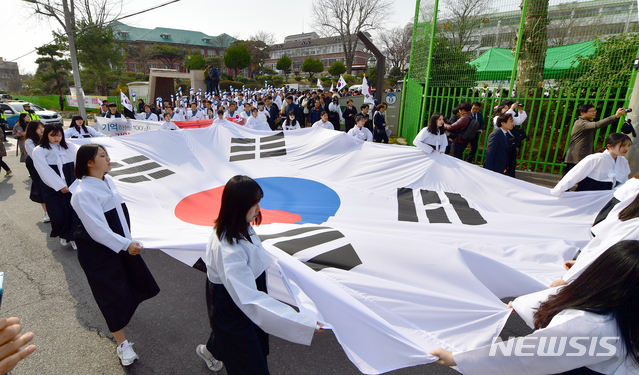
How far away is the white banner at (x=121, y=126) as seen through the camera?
10427 mm

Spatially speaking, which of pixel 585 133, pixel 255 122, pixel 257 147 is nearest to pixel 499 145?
pixel 585 133

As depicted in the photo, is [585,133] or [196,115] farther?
[196,115]

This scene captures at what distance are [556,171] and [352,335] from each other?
823 centimetres

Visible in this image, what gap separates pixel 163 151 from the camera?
5855mm

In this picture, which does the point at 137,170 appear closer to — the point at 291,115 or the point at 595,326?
the point at 595,326

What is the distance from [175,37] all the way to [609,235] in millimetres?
92581

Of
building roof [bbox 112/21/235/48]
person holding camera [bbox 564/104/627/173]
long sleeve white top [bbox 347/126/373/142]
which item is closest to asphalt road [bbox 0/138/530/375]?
person holding camera [bbox 564/104/627/173]

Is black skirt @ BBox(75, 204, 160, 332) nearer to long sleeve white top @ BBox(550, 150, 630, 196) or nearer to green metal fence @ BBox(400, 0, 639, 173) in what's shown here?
long sleeve white top @ BBox(550, 150, 630, 196)

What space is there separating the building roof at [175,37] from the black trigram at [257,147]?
2955 inches

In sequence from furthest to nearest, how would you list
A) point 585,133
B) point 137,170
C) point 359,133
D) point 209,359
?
1. point 359,133
2. point 585,133
3. point 137,170
4. point 209,359

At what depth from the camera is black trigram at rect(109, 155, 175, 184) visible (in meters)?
4.90

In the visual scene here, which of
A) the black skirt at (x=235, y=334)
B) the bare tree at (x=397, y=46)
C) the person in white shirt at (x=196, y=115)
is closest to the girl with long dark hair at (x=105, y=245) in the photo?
the black skirt at (x=235, y=334)

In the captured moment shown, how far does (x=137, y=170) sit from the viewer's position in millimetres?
5145

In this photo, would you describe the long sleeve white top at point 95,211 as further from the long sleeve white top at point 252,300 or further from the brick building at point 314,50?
the brick building at point 314,50
